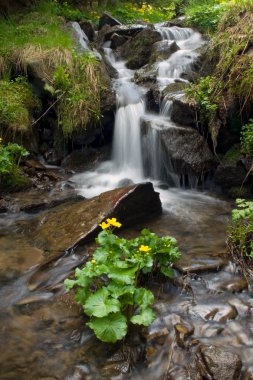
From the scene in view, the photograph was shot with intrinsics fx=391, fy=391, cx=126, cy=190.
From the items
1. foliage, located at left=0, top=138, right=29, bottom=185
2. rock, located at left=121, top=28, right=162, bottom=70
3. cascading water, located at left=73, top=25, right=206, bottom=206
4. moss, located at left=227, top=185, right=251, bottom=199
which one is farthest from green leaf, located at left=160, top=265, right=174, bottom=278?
rock, located at left=121, top=28, right=162, bottom=70

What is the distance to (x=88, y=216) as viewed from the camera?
4.78m

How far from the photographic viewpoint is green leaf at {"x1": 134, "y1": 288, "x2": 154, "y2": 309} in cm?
290

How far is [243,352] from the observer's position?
9.17 feet

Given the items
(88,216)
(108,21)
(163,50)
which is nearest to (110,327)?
(88,216)

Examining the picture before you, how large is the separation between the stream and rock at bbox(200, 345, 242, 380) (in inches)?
4.4

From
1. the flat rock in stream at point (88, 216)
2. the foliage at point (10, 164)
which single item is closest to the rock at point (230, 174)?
the flat rock in stream at point (88, 216)

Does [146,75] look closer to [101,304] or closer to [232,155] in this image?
[232,155]

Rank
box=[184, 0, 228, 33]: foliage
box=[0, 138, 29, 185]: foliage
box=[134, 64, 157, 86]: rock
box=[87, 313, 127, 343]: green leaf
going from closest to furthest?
box=[87, 313, 127, 343]: green leaf
box=[0, 138, 29, 185]: foliage
box=[134, 64, 157, 86]: rock
box=[184, 0, 228, 33]: foliage

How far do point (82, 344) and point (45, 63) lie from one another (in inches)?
243

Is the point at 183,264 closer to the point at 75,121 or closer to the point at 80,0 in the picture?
the point at 75,121

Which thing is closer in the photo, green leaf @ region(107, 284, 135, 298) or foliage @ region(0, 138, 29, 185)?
green leaf @ region(107, 284, 135, 298)

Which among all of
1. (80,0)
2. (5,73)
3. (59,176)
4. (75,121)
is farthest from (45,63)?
(80,0)

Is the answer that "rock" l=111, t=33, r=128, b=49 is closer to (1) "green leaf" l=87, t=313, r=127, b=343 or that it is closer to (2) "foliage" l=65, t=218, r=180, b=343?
(2) "foliage" l=65, t=218, r=180, b=343

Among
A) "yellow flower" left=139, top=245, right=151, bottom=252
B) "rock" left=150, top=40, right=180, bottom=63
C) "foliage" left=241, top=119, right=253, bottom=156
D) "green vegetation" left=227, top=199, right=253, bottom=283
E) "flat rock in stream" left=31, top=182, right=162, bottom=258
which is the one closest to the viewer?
"yellow flower" left=139, top=245, right=151, bottom=252
